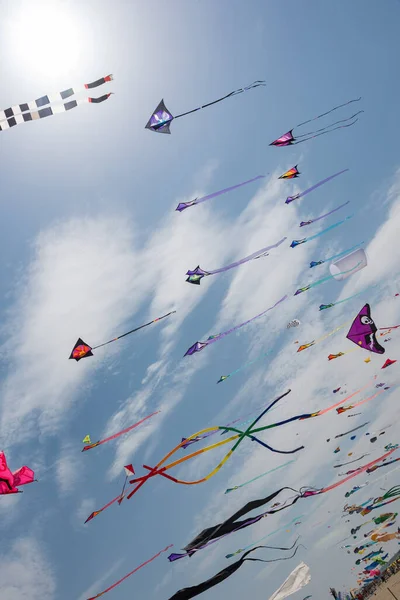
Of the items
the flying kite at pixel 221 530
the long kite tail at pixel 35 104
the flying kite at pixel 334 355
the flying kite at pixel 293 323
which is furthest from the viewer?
the flying kite at pixel 334 355

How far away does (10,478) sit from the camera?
9.14 metres

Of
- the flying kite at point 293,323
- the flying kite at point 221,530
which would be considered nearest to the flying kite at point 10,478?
the flying kite at point 221,530

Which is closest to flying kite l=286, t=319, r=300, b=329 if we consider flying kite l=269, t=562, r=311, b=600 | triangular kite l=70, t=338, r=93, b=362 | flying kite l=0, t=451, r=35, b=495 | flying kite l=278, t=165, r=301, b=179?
flying kite l=278, t=165, r=301, b=179

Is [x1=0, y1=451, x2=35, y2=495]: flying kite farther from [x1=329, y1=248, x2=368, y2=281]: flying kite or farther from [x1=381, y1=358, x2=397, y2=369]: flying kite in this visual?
[x1=381, y1=358, x2=397, y2=369]: flying kite

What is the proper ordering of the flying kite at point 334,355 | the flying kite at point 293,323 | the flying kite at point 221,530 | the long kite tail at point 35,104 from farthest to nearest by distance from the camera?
1. the flying kite at point 334,355
2. the flying kite at point 293,323
3. the flying kite at point 221,530
4. the long kite tail at point 35,104

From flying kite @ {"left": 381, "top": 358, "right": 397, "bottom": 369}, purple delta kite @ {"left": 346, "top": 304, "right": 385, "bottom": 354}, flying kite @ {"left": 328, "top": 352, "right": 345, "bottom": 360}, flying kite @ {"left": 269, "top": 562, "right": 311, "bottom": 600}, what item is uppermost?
purple delta kite @ {"left": 346, "top": 304, "right": 385, "bottom": 354}

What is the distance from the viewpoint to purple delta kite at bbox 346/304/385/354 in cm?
1492

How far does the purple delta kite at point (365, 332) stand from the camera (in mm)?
14922

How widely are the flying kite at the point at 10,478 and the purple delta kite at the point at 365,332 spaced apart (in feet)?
43.2

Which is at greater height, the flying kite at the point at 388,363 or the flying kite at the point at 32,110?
the flying kite at the point at 32,110

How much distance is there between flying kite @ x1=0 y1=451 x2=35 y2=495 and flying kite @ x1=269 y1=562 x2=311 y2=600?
55.5 ft

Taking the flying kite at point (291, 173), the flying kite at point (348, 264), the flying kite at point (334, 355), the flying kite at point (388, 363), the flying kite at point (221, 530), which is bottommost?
the flying kite at point (221, 530)

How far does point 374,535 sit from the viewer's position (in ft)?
115

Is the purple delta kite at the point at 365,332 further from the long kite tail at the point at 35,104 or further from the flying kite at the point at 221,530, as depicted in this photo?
the long kite tail at the point at 35,104
